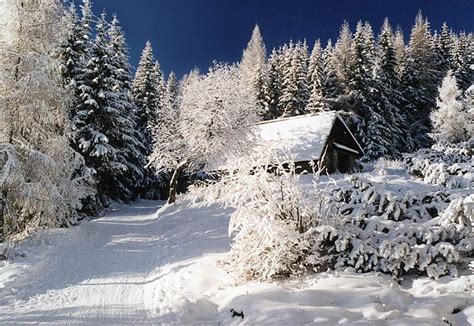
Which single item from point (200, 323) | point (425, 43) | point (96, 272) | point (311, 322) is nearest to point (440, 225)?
point (311, 322)

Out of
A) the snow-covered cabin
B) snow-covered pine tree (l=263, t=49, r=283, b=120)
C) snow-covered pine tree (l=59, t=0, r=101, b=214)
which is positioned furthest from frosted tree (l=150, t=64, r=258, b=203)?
snow-covered pine tree (l=263, t=49, r=283, b=120)

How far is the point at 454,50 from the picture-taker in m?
46.2

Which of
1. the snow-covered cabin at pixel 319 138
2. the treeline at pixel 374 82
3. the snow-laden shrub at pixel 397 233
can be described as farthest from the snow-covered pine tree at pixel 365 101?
the snow-laden shrub at pixel 397 233

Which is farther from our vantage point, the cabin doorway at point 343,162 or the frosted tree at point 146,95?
the frosted tree at point 146,95

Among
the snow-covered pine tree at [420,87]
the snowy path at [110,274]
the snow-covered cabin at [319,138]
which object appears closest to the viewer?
the snowy path at [110,274]

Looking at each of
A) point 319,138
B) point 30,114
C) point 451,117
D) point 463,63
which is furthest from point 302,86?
point 30,114

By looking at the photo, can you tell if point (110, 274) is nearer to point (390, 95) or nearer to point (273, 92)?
point (273, 92)

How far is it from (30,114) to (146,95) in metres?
23.2

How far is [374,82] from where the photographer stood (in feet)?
125

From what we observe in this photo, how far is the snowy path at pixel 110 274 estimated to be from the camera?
21.8ft

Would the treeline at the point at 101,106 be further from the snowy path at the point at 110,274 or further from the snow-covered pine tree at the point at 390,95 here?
the snow-covered pine tree at the point at 390,95

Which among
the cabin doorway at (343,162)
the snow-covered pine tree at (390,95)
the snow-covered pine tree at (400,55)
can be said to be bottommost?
the cabin doorway at (343,162)

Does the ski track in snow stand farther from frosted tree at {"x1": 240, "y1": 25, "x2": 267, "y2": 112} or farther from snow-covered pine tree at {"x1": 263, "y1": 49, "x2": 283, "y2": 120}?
snow-covered pine tree at {"x1": 263, "y1": 49, "x2": 283, "y2": 120}

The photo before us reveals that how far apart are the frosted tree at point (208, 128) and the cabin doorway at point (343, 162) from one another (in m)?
8.65
